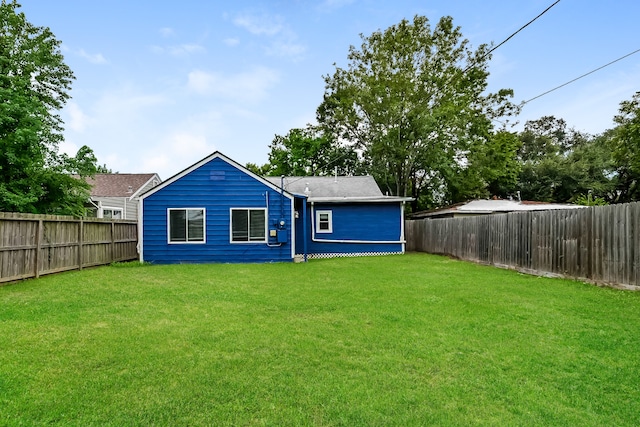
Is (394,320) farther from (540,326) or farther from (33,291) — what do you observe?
(33,291)

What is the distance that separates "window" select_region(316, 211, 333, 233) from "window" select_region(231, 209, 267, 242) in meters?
3.68

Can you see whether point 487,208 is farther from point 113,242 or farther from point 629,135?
point 113,242

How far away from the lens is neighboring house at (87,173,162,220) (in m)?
21.8

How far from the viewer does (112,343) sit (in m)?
4.11

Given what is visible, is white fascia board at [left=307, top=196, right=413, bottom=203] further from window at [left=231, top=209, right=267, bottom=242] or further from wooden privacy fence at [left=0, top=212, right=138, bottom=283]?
wooden privacy fence at [left=0, top=212, right=138, bottom=283]

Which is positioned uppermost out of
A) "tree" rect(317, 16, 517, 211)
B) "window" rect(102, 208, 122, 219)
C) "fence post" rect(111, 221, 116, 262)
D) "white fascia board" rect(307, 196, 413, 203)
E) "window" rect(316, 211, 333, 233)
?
"tree" rect(317, 16, 517, 211)

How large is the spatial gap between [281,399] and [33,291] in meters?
6.78

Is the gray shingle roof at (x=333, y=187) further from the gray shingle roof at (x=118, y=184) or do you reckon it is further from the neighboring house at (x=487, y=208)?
the gray shingle roof at (x=118, y=184)

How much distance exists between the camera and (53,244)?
9.37 m

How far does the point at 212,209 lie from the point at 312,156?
1849cm

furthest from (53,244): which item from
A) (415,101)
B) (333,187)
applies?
(415,101)

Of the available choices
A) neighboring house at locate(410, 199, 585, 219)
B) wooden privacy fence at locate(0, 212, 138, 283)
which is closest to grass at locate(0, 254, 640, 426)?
wooden privacy fence at locate(0, 212, 138, 283)

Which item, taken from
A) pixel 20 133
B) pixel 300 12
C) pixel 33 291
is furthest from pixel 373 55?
pixel 33 291

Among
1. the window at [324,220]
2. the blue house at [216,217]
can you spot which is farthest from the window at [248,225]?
the window at [324,220]
